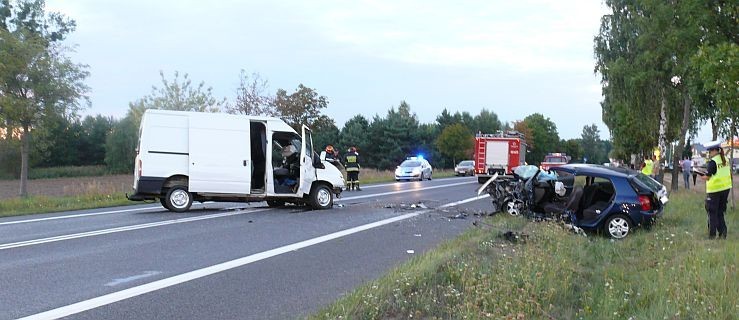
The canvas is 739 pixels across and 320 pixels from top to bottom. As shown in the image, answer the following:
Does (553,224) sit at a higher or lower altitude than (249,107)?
lower

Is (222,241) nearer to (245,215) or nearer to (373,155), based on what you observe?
(245,215)

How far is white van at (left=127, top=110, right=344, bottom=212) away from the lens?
1348 centimetres

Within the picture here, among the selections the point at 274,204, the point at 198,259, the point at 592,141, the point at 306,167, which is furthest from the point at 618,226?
the point at 592,141

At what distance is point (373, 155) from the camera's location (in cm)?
7288

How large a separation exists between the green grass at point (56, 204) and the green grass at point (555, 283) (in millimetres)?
11487

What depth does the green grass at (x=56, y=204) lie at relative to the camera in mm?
15234

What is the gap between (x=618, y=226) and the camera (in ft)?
33.2

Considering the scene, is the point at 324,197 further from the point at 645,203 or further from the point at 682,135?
the point at 682,135

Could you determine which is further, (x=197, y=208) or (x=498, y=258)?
(x=197, y=208)

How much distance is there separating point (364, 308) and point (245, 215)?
8.61 metres

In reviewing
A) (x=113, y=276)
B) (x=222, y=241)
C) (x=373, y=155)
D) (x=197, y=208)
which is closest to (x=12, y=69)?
(x=197, y=208)

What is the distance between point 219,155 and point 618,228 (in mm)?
8643

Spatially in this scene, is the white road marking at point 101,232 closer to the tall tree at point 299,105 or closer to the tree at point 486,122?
the tall tree at point 299,105

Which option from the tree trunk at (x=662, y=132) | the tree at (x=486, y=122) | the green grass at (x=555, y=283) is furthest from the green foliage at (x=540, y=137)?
the green grass at (x=555, y=283)
